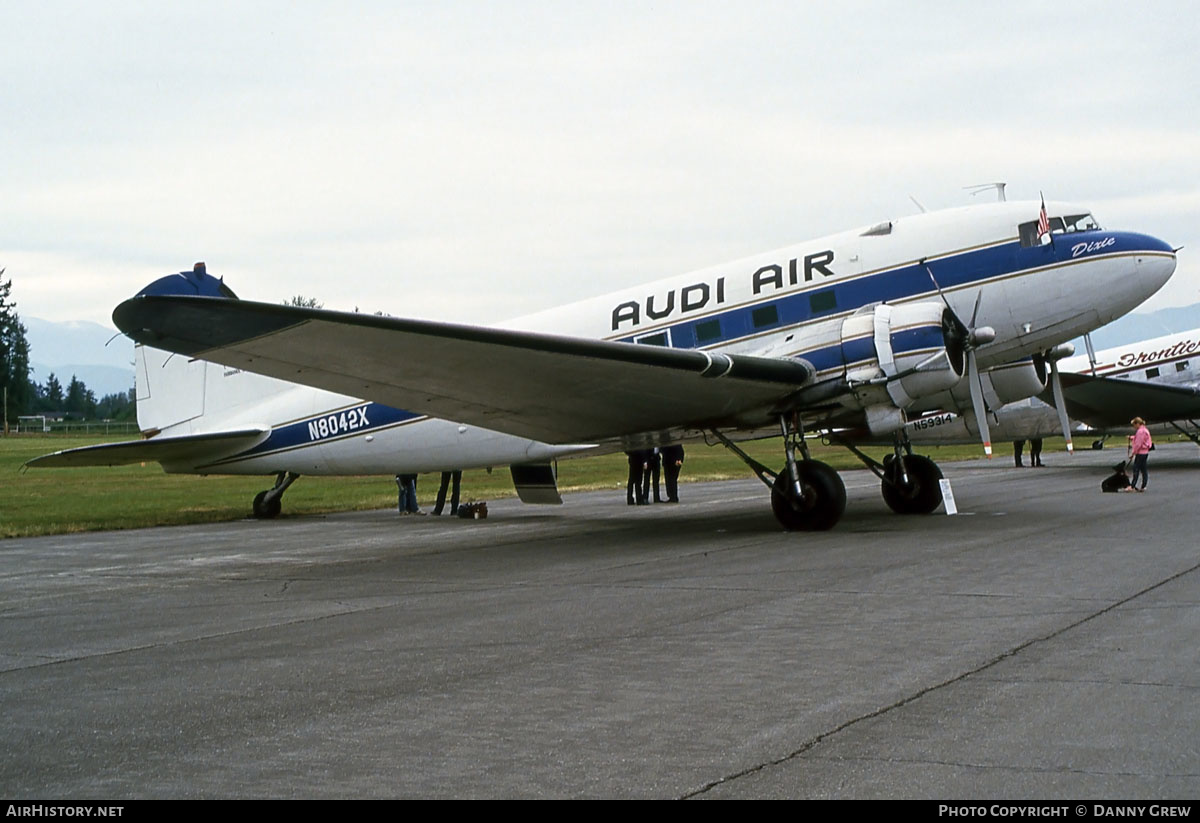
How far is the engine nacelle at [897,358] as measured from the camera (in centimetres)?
1471

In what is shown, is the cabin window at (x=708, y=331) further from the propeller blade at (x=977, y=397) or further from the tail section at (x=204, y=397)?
the tail section at (x=204, y=397)

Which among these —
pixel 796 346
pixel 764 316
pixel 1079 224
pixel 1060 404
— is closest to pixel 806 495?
pixel 796 346

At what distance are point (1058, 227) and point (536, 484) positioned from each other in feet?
31.0

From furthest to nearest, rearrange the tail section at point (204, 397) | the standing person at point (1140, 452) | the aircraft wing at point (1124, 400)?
the aircraft wing at point (1124, 400)
the standing person at point (1140, 452)
the tail section at point (204, 397)

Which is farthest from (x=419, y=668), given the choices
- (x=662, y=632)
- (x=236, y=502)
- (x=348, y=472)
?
(x=236, y=502)

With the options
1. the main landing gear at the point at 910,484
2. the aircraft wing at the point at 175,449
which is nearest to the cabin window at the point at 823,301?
the main landing gear at the point at 910,484

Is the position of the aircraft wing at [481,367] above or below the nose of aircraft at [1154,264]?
below

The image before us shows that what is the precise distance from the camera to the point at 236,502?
29.6 metres

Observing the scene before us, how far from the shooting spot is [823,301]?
1586 centimetres

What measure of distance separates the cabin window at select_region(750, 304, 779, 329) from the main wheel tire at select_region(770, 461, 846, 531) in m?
2.09

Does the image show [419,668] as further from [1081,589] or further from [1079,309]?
[1079,309]

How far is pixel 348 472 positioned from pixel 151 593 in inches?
357

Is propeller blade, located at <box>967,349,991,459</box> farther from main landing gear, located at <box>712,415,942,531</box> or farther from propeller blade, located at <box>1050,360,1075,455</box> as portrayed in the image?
main landing gear, located at <box>712,415,942,531</box>

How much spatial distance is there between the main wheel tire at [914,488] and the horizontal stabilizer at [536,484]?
5.72 metres
